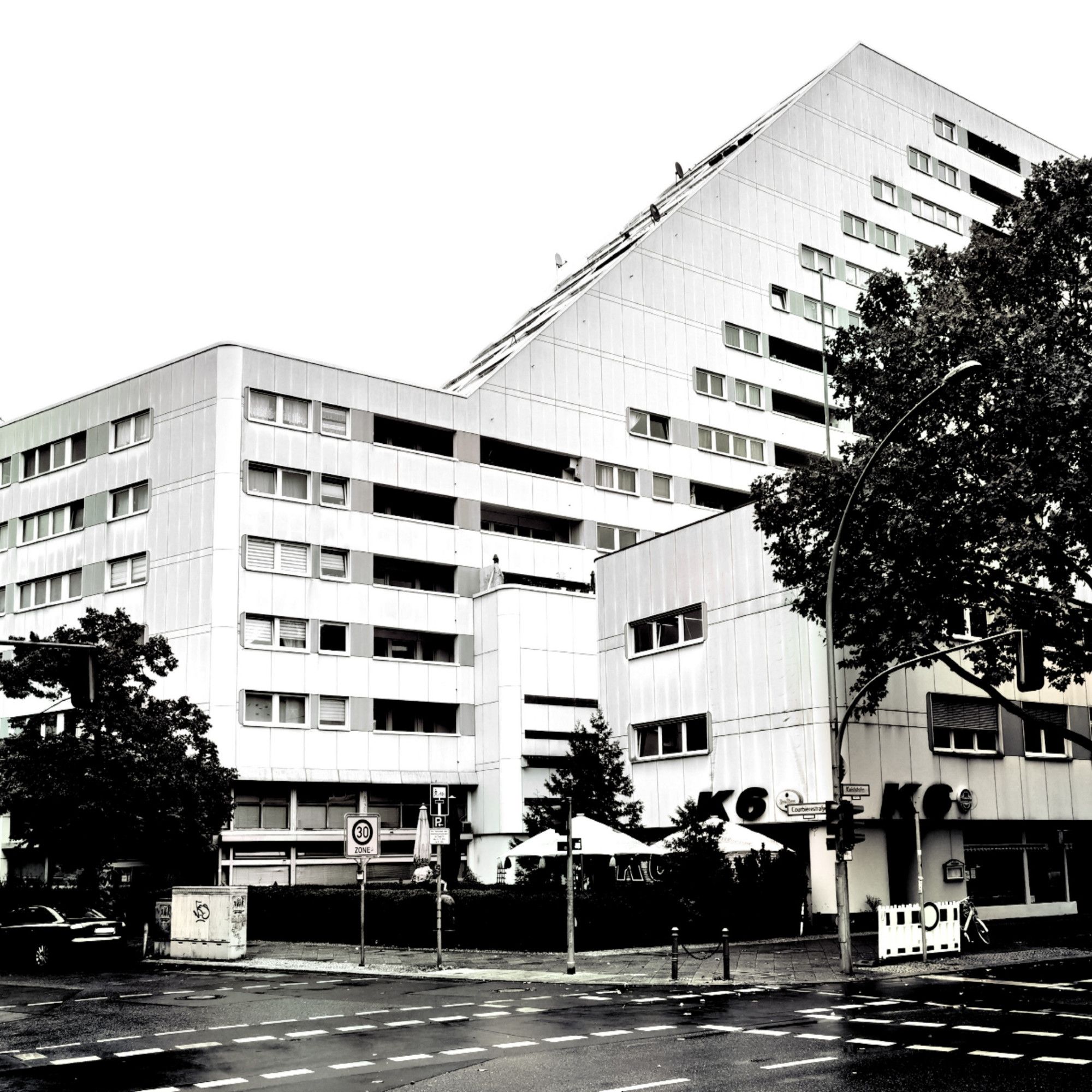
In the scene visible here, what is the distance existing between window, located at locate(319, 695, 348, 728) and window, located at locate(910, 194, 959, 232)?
128 ft

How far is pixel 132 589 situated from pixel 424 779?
13211mm

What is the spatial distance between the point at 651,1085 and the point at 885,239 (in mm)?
59894

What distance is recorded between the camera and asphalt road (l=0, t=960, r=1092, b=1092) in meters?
13.2

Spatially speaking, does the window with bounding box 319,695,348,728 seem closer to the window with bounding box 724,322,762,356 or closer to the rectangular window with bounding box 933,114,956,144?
the window with bounding box 724,322,762,356

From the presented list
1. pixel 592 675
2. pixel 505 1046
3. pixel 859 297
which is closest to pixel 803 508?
pixel 859 297

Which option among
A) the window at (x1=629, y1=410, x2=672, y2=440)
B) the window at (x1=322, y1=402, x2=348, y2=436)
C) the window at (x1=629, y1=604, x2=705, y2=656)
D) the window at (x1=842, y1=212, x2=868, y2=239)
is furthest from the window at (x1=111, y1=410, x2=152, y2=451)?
the window at (x1=842, y1=212, x2=868, y2=239)

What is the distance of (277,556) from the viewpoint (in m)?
49.2

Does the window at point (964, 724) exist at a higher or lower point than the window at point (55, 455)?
lower

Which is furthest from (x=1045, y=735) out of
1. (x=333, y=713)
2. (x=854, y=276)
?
(x=854, y=276)

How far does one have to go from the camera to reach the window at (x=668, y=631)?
136 ft

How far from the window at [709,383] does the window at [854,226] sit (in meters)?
10.8

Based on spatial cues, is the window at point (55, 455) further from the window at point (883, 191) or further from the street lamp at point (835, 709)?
the window at point (883, 191)

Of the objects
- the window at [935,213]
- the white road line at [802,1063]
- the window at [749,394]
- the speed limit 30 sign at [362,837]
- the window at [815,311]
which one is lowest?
the white road line at [802,1063]

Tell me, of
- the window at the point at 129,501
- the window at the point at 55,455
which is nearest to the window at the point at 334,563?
the window at the point at 129,501
